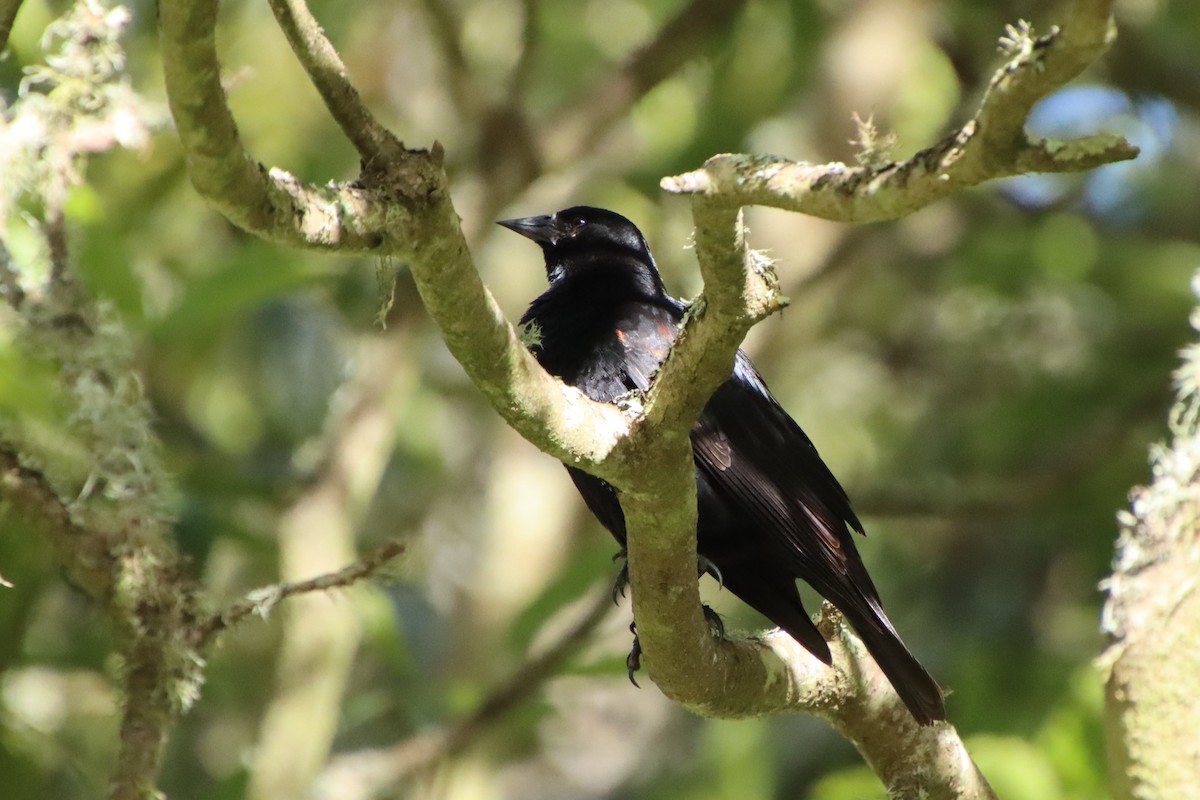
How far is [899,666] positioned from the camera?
285cm

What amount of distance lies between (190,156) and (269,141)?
3895 mm

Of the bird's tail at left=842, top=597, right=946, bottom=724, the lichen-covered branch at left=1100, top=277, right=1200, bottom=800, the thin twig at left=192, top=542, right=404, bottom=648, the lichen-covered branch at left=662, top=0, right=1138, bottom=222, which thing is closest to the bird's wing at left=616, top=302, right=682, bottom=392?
the bird's tail at left=842, top=597, right=946, bottom=724

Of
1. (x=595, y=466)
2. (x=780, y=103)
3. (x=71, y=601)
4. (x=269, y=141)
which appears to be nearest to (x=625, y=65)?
(x=780, y=103)

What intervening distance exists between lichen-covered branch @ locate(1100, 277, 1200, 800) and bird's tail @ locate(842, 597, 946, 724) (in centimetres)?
33

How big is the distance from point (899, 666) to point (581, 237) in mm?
1584

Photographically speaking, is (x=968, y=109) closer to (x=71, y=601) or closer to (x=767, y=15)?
(x=767, y=15)

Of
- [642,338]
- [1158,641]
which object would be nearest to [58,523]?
[642,338]

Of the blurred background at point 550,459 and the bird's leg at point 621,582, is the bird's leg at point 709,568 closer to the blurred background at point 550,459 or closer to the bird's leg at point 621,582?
the bird's leg at point 621,582

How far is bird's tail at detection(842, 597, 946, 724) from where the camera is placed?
275 centimetres

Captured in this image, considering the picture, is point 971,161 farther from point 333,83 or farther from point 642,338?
point 642,338

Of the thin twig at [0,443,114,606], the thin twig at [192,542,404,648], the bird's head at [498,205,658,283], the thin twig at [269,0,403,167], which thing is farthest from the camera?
the bird's head at [498,205,658,283]

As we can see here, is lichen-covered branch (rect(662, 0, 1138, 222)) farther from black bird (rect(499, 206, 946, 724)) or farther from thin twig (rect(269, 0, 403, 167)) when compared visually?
black bird (rect(499, 206, 946, 724))

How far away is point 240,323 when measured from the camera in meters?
4.55

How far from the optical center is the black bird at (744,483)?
306cm
